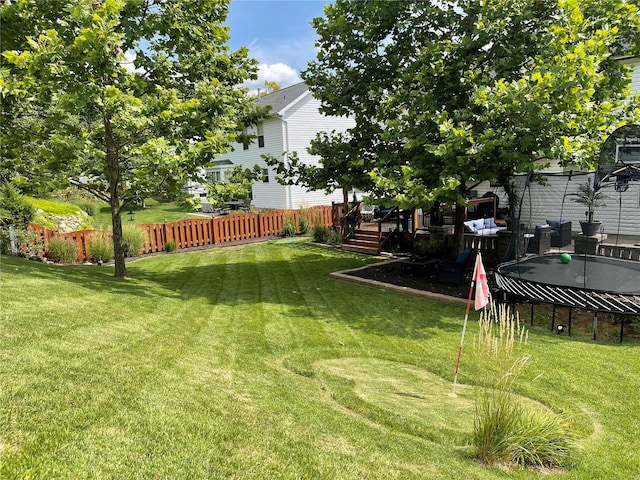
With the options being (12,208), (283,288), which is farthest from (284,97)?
(283,288)

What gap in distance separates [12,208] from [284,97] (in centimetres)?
1998

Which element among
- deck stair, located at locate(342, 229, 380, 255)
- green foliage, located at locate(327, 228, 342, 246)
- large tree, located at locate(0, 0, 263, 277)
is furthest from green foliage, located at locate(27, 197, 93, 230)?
deck stair, located at locate(342, 229, 380, 255)

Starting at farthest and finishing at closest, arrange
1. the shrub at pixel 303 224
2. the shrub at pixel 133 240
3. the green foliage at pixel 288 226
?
the shrub at pixel 303 224 → the green foliage at pixel 288 226 → the shrub at pixel 133 240

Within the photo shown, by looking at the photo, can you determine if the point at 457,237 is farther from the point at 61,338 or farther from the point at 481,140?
the point at 61,338

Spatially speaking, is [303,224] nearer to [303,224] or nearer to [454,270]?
[303,224]

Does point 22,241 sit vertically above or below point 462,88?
below

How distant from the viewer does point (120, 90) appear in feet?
24.6

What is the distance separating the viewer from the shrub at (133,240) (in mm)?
14562

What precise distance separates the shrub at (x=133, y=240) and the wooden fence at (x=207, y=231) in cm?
41

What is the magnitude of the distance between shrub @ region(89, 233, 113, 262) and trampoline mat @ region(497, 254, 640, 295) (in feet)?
38.8

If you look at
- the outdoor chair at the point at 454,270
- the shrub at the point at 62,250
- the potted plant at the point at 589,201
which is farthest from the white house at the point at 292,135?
the potted plant at the point at 589,201

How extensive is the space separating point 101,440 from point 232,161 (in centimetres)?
3161

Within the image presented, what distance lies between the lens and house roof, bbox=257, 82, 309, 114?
26661mm

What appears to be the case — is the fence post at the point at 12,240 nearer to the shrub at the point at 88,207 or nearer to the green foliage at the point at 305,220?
the green foliage at the point at 305,220
